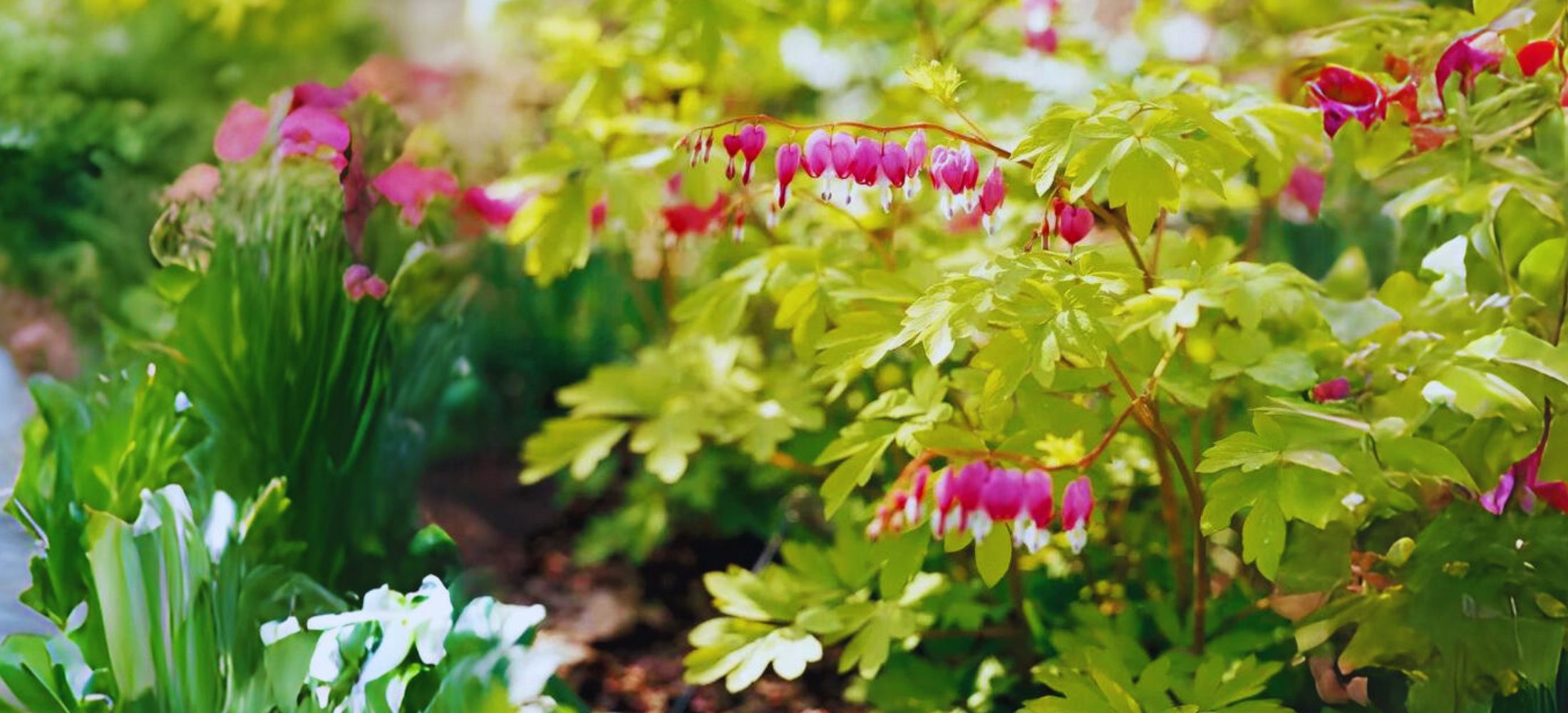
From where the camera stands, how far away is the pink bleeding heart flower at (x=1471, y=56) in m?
1.35

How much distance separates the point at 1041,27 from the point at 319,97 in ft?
3.69

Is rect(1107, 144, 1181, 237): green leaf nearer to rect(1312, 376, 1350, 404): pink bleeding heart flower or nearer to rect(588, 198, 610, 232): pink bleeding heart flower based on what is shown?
rect(1312, 376, 1350, 404): pink bleeding heart flower

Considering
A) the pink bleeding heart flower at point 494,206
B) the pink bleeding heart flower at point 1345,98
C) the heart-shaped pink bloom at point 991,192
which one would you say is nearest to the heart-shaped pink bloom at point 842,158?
the heart-shaped pink bloom at point 991,192

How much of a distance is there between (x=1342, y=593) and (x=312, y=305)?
1297 millimetres

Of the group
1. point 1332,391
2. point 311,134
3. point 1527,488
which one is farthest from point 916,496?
point 311,134

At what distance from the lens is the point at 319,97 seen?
184cm

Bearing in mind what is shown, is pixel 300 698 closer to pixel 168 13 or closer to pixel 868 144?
pixel 868 144

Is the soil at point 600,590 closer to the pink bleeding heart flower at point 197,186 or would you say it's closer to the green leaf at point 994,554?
the pink bleeding heart flower at point 197,186

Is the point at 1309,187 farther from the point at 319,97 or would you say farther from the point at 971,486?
the point at 319,97

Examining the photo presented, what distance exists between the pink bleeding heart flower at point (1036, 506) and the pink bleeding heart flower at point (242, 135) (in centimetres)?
130

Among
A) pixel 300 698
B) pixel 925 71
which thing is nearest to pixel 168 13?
pixel 300 698

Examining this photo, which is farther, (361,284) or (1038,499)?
(361,284)

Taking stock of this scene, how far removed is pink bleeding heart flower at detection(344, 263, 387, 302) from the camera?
1735mm

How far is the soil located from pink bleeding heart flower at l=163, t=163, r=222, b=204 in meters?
0.55
